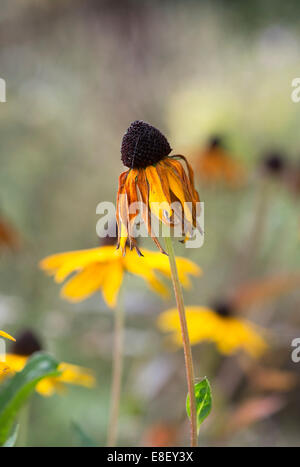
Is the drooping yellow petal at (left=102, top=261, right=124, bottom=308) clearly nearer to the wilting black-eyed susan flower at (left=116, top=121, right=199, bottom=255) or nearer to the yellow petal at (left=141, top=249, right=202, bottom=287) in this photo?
the yellow petal at (left=141, top=249, right=202, bottom=287)

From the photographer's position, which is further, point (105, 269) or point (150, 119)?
point (150, 119)

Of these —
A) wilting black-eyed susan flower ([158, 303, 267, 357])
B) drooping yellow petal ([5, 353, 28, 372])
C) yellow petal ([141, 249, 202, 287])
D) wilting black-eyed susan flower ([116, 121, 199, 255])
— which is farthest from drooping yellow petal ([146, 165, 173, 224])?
wilting black-eyed susan flower ([158, 303, 267, 357])

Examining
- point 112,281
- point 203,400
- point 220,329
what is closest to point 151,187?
point 203,400

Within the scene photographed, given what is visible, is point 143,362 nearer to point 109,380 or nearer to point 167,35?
point 109,380

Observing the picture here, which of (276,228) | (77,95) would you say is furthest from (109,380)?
(77,95)

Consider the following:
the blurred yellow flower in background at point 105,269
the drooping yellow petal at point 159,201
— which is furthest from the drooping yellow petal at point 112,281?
the drooping yellow petal at point 159,201

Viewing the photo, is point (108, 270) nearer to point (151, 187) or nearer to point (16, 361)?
point (16, 361)

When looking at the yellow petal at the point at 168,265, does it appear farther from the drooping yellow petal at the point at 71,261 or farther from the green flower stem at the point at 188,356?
the green flower stem at the point at 188,356
